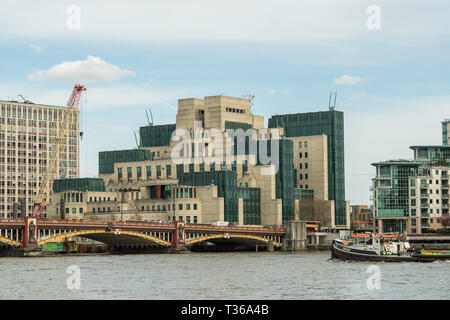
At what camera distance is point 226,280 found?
116688mm

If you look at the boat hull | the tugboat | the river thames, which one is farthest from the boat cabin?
the river thames

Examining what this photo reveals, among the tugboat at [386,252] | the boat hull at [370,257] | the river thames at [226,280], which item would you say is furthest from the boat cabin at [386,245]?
the river thames at [226,280]

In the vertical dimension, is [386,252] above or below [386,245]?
below

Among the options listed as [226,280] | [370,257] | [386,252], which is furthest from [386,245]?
[226,280]

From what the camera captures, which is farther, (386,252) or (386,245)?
(386,252)

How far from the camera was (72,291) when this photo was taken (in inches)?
4016

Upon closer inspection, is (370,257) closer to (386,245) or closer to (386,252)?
(386,252)

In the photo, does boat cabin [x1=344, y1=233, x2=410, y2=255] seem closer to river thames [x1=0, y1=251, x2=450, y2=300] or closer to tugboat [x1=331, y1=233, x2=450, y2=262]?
tugboat [x1=331, y1=233, x2=450, y2=262]

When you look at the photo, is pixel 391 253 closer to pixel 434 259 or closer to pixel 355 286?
pixel 434 259

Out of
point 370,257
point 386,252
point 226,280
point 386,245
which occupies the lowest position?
point 226,280

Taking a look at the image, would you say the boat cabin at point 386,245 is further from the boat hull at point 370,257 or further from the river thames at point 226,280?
the river thames at point 226,280

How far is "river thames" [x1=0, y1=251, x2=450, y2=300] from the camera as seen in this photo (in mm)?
97625
